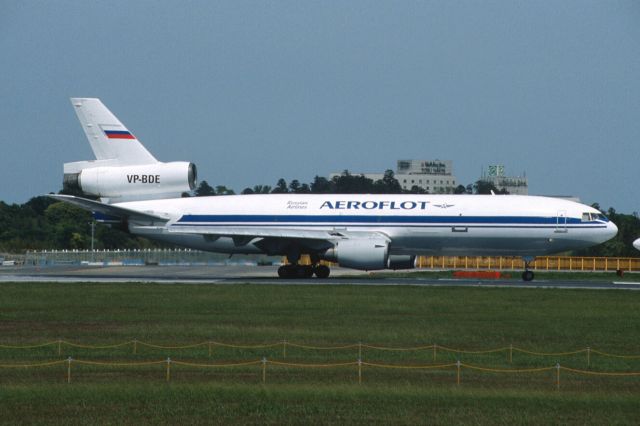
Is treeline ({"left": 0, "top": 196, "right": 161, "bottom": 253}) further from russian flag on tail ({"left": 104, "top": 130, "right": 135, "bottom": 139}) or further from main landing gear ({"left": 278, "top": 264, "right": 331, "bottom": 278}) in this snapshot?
main landing gear ({"left": 278, "top": 264, "right": 331, "bottom": 278})

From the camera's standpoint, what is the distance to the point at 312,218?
5609 cm

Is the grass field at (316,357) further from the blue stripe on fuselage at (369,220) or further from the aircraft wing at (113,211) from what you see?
the blue stripe on fuselage at (369,220)

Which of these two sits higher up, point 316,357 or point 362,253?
point 362,253

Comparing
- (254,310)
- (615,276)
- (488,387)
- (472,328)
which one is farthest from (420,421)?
(615,276)

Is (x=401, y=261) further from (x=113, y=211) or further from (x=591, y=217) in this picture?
(x=113, y=211)

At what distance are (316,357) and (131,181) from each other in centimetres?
3514

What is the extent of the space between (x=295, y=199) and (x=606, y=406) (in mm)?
39416

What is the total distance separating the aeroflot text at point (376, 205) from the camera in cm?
5544

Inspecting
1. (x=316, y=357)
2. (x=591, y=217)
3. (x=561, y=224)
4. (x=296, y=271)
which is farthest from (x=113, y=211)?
(x=316, y=357)

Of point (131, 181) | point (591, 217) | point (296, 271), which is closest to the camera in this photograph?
point (591, 217)

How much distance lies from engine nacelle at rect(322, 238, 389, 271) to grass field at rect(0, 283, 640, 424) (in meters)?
9.12

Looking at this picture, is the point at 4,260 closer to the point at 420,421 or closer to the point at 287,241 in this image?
the point at 287,241

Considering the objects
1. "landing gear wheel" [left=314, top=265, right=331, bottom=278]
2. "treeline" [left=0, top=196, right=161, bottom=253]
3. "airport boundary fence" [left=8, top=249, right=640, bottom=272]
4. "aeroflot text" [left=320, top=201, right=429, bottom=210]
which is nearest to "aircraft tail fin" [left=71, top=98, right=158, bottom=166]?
"aeroflot text" [left=320, top=201, right=429, bottom=210]

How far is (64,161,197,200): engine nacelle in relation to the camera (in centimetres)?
5741
